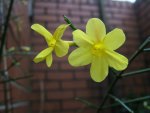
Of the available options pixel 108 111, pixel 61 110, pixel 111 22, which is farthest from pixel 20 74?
pixel 111 22

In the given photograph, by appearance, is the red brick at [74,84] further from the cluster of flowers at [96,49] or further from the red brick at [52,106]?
the cluster of flowers at [96,49]

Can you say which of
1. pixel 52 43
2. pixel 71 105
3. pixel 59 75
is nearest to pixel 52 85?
pixel 59 75

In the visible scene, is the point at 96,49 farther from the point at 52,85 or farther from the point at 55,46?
the point at 52,85

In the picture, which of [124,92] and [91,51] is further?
[124,92]

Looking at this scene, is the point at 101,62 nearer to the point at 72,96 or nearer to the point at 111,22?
the point at 72,96

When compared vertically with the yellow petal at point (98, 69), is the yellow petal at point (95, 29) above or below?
above

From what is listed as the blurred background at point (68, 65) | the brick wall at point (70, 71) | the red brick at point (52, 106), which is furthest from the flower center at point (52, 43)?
the red brick at point (52, 106)
